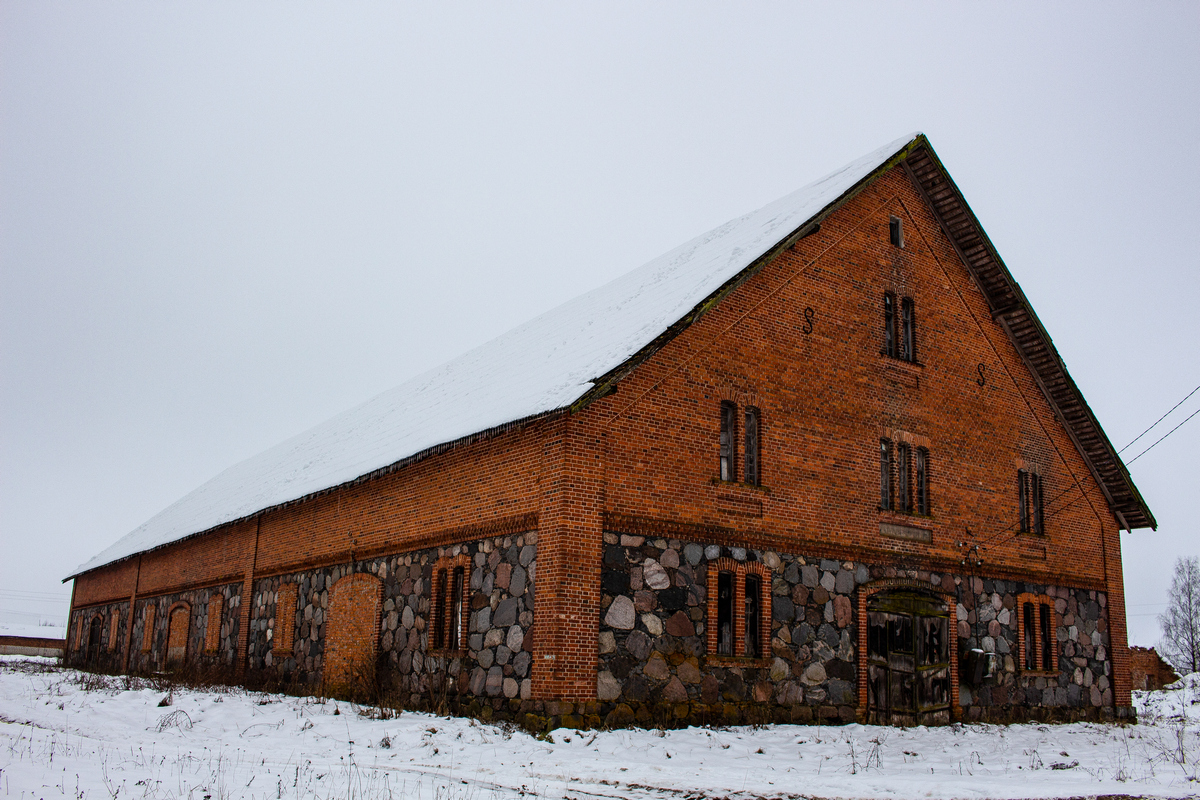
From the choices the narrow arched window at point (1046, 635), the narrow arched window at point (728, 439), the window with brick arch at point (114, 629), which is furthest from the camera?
the window with brick arch at point (114, 629)

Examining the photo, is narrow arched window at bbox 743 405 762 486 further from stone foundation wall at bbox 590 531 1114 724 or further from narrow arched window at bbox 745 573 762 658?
narrow arched window at bbox 745 573 762 658

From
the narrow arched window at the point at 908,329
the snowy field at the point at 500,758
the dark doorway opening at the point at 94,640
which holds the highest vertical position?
the narrow arched window at the point at 908,329

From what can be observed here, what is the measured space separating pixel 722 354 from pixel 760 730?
17.7 feet

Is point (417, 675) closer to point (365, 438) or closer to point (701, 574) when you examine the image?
point (701, 574)

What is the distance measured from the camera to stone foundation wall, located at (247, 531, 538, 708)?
45.9 feet

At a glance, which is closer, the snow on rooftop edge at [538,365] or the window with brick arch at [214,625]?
the snow on rooftop edge at [538,365]

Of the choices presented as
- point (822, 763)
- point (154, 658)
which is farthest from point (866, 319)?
point (154, 658)

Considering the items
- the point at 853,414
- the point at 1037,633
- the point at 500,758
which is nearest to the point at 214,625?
the point at 500,758

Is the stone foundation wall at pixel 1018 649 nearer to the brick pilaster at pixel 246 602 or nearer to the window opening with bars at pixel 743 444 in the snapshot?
the window opening with bars at pixel 743 444

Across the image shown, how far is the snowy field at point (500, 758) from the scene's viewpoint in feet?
30.8

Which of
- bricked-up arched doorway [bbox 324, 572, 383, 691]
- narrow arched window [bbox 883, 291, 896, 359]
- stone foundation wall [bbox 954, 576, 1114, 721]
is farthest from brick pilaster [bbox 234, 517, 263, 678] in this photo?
stone foundation wall [bbox 954, 576, 1114, 721]

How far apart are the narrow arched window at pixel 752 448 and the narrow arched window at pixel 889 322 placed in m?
3.64

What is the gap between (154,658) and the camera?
28609 mm

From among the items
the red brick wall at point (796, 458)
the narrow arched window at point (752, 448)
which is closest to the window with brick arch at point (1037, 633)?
the red brick wall at point (796, 458)
